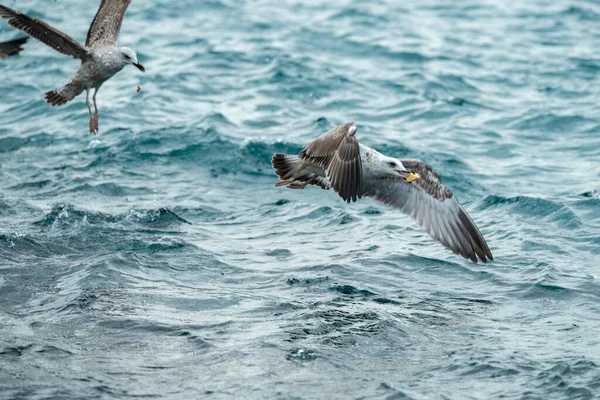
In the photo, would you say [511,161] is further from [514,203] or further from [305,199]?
[305,199]

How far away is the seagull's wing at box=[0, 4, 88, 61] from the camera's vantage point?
30.7 feet

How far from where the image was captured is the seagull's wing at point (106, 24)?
1026 centimetres

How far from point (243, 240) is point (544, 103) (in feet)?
25.0

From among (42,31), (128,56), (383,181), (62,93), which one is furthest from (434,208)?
(42,31)

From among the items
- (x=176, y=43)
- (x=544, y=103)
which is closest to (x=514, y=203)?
(x=544, y=103)

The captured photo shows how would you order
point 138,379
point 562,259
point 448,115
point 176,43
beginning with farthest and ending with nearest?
point 176,43 < point 448,115 < point 562,259 < point 138,379

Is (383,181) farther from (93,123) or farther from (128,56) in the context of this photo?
(93,123)

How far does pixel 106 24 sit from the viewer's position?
1029cm

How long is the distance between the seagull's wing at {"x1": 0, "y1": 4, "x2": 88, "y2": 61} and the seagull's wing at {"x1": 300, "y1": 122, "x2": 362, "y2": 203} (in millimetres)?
3213

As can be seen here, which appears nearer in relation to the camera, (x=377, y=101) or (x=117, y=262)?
(x=117, y=262)

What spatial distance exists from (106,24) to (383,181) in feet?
12.1

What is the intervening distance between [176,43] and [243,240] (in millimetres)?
10574

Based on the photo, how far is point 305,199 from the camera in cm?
1169

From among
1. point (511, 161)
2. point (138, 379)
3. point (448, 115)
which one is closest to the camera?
point (138, 379)
